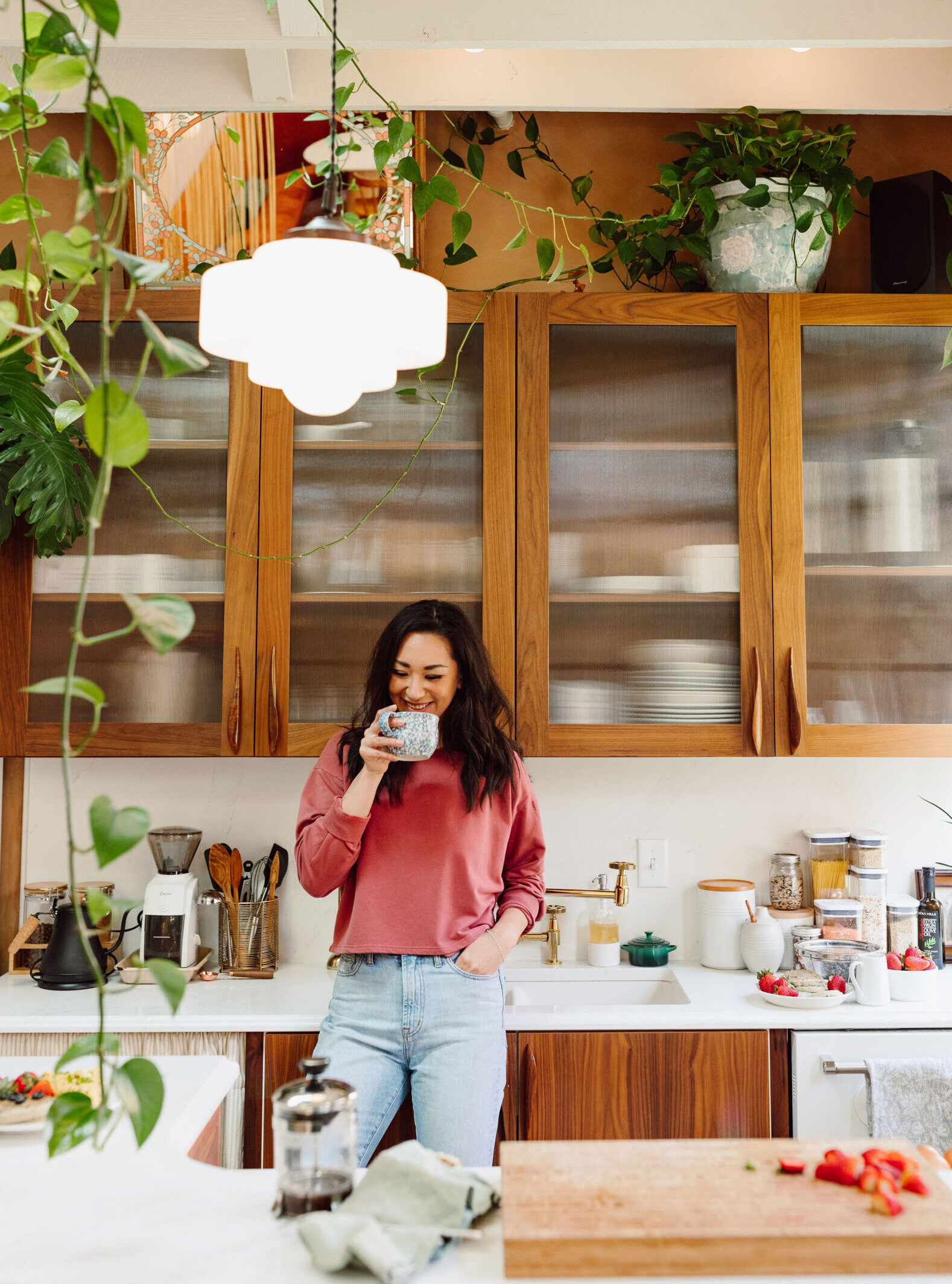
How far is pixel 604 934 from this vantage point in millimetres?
2584

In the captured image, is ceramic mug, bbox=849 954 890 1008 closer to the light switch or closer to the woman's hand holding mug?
the light switch

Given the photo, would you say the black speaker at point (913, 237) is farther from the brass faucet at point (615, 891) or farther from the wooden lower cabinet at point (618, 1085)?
the wooden lower cabinet at point (618, 1085)

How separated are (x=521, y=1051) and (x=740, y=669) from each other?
947mm

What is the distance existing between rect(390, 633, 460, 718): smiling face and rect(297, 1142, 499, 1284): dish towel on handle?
1.04m

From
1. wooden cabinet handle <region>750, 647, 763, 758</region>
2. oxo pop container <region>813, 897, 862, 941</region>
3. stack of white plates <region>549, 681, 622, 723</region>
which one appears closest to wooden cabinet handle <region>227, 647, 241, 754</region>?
stack of white plates <region>549, 681, 622, 723</region>

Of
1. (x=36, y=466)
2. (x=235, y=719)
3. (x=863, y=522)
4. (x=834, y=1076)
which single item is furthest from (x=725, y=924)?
(x=36, y=466)

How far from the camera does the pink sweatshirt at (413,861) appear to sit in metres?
2.02

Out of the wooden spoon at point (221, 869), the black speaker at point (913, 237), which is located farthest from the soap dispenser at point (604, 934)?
the black speaker at point (913, 237)

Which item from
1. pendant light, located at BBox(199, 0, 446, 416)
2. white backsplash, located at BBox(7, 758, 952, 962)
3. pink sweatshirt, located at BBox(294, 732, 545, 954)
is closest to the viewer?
pendant light, located at BBox(199, 0, 446, 416)

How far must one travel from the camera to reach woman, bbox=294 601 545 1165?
195 cm

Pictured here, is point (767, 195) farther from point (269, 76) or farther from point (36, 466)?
point (36, 466)

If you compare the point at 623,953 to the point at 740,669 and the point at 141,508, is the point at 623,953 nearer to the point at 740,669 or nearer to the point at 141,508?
the point at 740,669

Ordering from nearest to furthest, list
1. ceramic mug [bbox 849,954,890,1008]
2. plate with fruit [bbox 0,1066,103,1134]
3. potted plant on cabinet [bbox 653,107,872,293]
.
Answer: plate with fruit [bbox 0,1066,103,1134] → ceramic mug [bbox 849,954,890,1008] → potted plant on cabinet [bbox 653,107,872,293]

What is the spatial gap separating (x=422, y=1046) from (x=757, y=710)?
1015 millimetres
